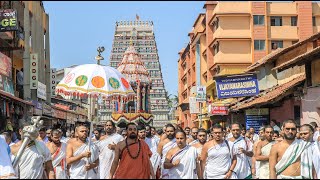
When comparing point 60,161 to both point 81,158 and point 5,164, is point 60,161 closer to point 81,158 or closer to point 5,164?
point 81,158

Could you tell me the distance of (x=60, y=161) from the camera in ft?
34.3

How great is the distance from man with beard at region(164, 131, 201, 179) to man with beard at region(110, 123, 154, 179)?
3.99 feet

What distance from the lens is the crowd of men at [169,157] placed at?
7770 millimetres

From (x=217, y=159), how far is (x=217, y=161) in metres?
0.04

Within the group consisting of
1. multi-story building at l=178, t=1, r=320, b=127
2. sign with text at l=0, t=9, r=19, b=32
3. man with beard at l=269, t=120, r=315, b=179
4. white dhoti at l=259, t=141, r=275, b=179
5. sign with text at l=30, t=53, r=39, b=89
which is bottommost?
white dhoti at l=259, t=141, r=275, b=179

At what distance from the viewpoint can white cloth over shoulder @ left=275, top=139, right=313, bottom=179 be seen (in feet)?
26.3

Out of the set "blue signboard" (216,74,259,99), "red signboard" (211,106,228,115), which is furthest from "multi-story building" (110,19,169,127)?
"blue signboard" (216,74,259,99)

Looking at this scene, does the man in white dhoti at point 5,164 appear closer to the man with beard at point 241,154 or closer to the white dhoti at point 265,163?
the man with beard at point 241,154

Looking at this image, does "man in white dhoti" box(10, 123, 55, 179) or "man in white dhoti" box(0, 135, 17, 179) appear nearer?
"man in white dhoti" box(0, 135, 17, 179)

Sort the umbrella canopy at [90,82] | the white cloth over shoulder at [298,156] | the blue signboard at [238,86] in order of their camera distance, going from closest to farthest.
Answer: the white cloth over shoulder at [298,156] < the umbrella canopy at [90,82] < the blue signboard at [238,86]

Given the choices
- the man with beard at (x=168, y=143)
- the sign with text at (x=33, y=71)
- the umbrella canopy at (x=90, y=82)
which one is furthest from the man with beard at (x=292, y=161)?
the sign with text at (x=33, y=71)

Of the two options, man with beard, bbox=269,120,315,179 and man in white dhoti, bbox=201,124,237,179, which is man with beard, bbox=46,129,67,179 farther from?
man with beard, bbox=269,120,315,179

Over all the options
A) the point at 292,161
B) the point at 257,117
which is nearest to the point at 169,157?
the point at 292,161

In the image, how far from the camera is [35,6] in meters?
41.6
